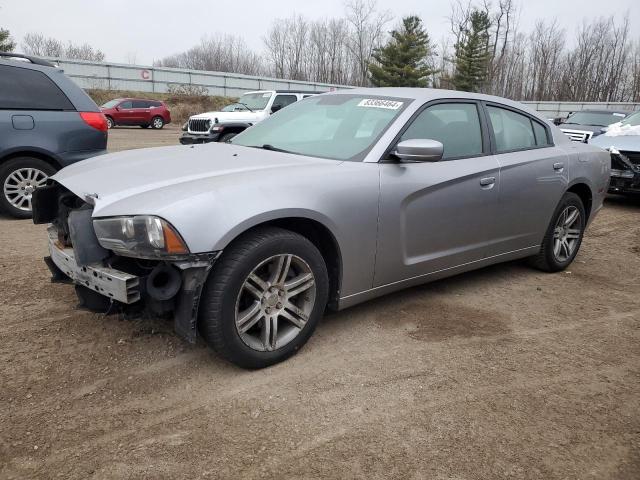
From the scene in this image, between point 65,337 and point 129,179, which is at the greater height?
point 129,179

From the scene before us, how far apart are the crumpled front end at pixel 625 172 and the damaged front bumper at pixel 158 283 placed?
25.8ft

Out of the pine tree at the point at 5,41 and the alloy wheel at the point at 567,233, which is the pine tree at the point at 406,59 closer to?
the pine tree at the point at 5,41

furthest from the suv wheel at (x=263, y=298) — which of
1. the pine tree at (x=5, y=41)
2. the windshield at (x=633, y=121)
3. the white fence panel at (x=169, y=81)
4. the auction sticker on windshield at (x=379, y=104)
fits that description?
the pine tree at (x=5, y=41)

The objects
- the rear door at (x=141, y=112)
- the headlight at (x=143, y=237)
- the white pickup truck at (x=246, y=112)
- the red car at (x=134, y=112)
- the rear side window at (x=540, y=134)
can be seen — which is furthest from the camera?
the rear door at (x=141, y=112)

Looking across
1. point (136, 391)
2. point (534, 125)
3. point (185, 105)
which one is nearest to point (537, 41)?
point (185, 105)

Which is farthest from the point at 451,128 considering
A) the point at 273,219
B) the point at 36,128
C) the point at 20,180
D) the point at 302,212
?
the point at 20,180

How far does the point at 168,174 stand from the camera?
2904 millimetres

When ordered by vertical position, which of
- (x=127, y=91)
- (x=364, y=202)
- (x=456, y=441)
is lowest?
(x=456, y=441)

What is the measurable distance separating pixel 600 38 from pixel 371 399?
5816 cm

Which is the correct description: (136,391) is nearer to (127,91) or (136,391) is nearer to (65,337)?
(65,337)

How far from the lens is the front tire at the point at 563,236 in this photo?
15.4 feet

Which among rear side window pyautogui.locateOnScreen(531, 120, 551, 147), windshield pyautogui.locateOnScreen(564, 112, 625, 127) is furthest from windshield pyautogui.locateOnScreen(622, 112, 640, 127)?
rear side window pyautogui.locateOnScreen(531, 120, 551, 147)

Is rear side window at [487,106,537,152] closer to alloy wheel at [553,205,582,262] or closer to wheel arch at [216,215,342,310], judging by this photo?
alloy wheel at [553,205,582,262]

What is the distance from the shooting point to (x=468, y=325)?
11.8 feet
